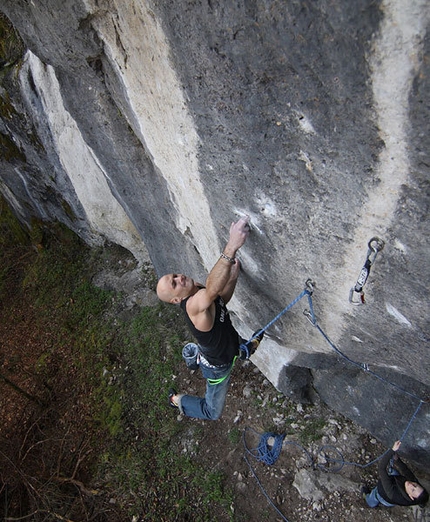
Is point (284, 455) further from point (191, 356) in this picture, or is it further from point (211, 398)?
point (191, 356)

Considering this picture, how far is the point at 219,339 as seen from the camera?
348 centimetres

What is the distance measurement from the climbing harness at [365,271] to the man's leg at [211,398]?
66.8 inches

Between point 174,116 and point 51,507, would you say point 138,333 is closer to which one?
point 51,507

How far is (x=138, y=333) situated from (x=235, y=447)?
282cm

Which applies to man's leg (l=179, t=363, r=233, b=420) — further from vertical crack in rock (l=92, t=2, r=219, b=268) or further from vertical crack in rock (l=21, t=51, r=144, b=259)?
vertical crack in rock (l=21, t=51, r=144, b=259)

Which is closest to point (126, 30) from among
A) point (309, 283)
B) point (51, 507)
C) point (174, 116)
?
point (174, 116)

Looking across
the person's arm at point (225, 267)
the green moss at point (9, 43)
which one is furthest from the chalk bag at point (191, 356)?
the green moss at point (9, 43)

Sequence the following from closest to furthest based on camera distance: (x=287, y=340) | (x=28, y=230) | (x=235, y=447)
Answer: (x=287, y=340) < (x=235, y=447) < (x=28, y=230)

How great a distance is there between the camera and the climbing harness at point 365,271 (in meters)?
2.23

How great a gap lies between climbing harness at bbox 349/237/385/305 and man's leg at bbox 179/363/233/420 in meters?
1.70

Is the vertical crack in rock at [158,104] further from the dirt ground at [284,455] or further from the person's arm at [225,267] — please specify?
the dirt ground at [284,455]

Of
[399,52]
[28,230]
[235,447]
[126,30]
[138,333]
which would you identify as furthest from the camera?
[28,230]

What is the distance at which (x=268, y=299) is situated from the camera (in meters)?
3.60

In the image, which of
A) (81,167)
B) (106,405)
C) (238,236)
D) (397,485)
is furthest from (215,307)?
(81,167)
